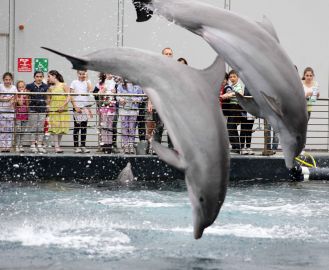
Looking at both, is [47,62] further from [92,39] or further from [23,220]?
[23,220]

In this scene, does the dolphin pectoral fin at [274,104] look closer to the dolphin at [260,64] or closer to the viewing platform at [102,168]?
the dolphin at [260,64]

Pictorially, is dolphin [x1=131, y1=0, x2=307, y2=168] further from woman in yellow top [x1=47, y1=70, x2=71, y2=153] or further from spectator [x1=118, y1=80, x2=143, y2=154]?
woman in yellow top [x1=47, y1=70, x2=71, y2=153]

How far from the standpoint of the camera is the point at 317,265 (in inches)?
398

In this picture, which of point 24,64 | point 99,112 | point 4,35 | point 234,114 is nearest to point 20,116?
point 99,112

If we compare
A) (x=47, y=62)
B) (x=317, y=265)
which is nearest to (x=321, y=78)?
(x=47, y=62)

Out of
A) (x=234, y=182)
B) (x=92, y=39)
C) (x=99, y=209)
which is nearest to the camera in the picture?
(x=99, y=209)

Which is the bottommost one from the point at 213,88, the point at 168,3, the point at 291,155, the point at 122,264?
the point at 122,264

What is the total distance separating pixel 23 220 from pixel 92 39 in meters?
8.70

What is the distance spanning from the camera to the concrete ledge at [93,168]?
17562 mm

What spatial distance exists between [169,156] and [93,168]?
1013 cm

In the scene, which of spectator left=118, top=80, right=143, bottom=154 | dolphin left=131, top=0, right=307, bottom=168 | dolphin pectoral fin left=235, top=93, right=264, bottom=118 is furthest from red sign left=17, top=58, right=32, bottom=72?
dolphin pectoral fin left=235, top=93, right=264, bottom=118

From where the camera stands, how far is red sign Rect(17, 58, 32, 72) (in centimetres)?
2094

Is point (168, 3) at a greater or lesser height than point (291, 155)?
greater

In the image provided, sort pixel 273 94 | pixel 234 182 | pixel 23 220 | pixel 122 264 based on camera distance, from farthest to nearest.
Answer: pixel 234 182, pixel 23 220, pixel 122 264, pixel 273 94
